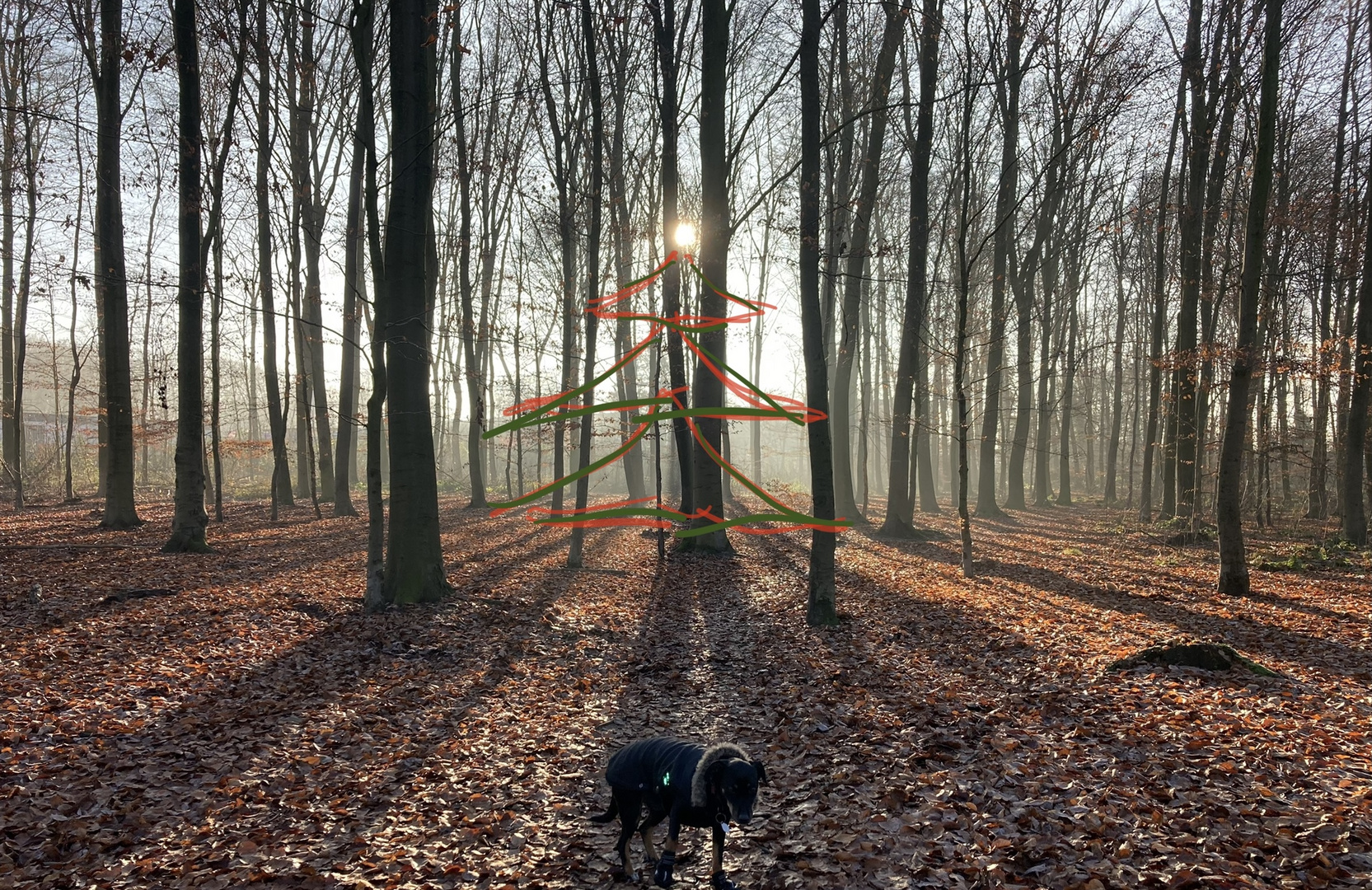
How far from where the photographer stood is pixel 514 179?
69.5 ft

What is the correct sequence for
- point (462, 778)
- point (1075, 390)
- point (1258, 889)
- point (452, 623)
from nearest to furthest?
point (1258, 889) < point (462, 778) < point (452, 623) < point (1075, 390)

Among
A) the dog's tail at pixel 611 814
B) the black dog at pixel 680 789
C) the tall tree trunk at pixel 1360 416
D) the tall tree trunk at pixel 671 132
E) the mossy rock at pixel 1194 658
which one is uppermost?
the tall tree trunk at pixel 671 132

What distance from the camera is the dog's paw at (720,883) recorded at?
364 centimetres

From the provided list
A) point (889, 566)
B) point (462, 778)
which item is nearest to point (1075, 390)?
point (889, 566)

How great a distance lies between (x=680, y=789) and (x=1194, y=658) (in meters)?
6.21

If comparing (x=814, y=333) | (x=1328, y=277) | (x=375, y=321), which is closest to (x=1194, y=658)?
(x=814, y=333)

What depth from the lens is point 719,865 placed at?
141 inches

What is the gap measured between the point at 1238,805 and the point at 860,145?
22.7 metres

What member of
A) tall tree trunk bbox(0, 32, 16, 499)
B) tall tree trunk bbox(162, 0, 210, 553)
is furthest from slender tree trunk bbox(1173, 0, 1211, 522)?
tall tree trunk bbox(0, 32, 16, 499)

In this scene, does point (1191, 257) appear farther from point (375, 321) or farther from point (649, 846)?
point (649, 846)

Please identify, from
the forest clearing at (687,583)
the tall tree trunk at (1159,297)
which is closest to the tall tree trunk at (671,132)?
the forest clearing at (687,583)

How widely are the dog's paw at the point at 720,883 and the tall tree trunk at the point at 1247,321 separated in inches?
409

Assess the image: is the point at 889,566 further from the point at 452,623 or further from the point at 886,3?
the point at 886,3

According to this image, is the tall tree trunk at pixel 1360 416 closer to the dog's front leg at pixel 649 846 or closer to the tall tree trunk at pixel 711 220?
the tall tree trunk at pixel 711 220
